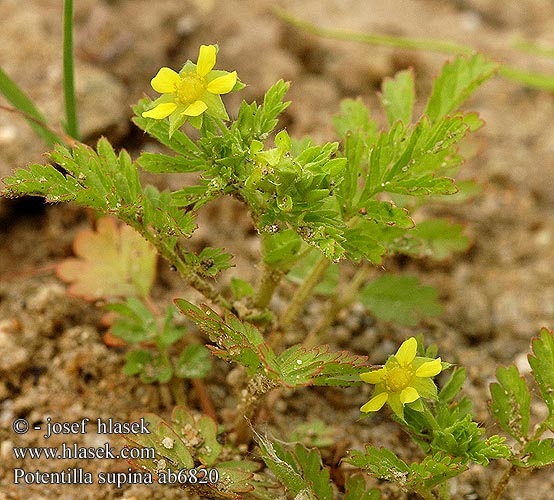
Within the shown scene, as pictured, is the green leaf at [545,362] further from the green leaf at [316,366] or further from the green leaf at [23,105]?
the green leaf at [23,105]

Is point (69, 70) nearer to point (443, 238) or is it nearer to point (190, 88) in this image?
point (190, 88)

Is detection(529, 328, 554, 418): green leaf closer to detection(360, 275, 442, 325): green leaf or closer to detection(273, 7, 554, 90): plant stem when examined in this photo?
detection(360, 275, 442, 325): green leaf

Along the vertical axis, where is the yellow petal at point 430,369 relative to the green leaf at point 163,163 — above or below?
below

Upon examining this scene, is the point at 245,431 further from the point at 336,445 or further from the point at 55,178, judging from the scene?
the point at 55,178

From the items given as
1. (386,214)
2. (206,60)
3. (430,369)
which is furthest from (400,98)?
(430,369)

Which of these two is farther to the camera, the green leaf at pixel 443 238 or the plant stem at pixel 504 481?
the green leaf at pixel 443 238

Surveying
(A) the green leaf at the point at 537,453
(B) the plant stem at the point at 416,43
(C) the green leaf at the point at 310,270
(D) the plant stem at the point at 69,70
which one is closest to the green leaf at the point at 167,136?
(D) the plant stem at the point at 69,70
